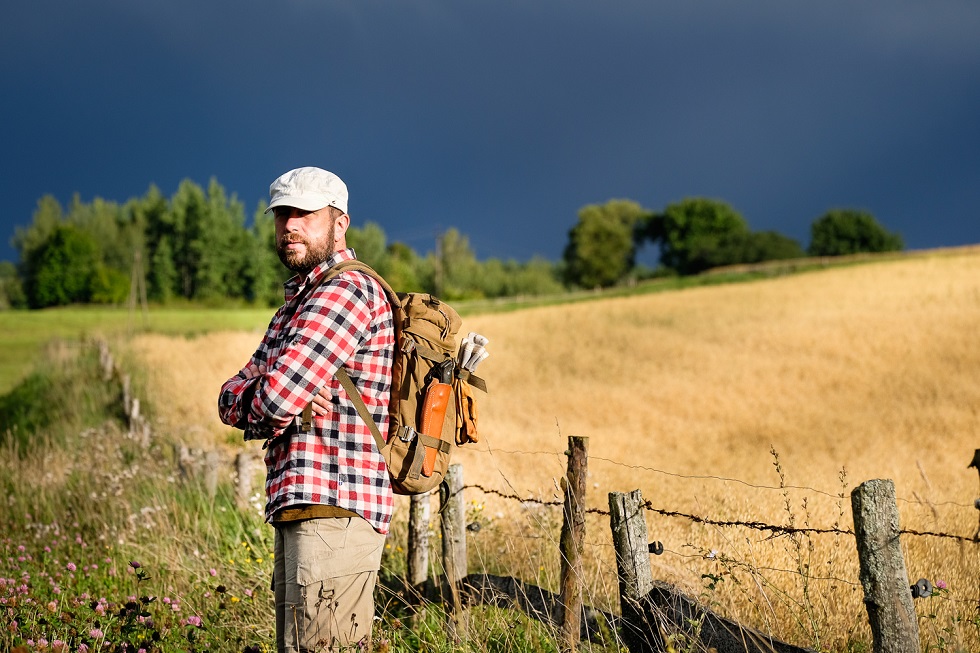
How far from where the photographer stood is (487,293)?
309 ft

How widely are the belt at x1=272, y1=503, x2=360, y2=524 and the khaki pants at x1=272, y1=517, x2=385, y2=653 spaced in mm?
29

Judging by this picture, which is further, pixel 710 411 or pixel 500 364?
pixel 500 364

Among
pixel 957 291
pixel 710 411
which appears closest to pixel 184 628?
pixel 710 411

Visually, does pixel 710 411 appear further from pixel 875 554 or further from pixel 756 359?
pixel 875 554

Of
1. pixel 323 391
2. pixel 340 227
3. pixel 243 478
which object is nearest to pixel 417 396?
pixel 323 391

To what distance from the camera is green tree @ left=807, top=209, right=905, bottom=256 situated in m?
94.2

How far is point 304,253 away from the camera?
3195mm

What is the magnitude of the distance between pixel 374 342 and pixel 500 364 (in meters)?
19.3

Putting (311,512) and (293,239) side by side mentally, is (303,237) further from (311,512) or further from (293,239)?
(311,512)

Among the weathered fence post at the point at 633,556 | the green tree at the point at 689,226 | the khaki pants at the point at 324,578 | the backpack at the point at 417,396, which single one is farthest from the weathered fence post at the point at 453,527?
the green tree at the point at 689,226

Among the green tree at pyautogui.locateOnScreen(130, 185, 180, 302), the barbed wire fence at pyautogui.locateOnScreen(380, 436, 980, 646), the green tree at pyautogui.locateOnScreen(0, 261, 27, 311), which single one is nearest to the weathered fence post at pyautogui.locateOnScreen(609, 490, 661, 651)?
the barbed wire fence at pyautogui.locateOnScreen(380, 436, 980, 646)

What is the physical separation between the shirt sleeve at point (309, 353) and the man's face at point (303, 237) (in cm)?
20

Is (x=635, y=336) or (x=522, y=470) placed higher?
(x=635, y=336)

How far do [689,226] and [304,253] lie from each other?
102 meters
